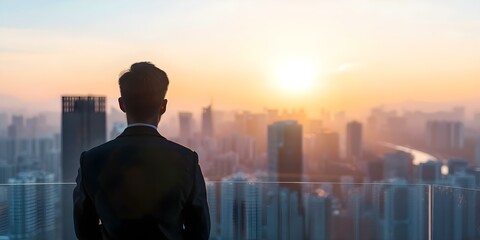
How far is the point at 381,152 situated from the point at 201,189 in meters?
19.4

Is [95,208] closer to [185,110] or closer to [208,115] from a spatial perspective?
[185,110]

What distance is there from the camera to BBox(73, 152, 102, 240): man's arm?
1280mm

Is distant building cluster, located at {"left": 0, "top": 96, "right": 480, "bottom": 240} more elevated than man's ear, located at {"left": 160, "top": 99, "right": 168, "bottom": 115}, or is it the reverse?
man's ear, located at {"left": 160, "top": 99, "right": 168, "bottom": 115}

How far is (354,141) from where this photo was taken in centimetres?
2144

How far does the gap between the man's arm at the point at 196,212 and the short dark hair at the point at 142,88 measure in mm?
157

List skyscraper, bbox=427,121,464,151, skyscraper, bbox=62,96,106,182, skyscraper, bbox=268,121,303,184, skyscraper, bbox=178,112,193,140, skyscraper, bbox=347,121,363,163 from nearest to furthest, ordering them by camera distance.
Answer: skyscraper, bbox=62,96,106,182 < skyscraper, bbox=178,112,193,140 < skyscraper, bbox=427,121,464,151 < skyscraper, bbox=268,121,303,184 < skyscraper, bbox=347,121,363,163

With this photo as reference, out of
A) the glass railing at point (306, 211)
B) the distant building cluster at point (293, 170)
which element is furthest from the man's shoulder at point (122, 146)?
the glass railing at point (306, 211)

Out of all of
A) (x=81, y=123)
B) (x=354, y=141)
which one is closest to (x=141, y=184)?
(x=81, y=123)

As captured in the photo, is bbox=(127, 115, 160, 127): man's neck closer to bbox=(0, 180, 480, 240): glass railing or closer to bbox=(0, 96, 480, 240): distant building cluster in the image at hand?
bbox=(0, 96, 480, 240): distant building cluster

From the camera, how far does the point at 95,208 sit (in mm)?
1281

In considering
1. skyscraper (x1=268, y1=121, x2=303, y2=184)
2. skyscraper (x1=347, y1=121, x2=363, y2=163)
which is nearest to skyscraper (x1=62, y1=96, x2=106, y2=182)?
skyscraper (x1=268, y1=121, x2=303, y2=184)

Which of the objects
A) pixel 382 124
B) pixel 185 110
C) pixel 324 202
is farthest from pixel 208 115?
pixel 324 202

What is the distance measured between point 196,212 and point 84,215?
0.25 m

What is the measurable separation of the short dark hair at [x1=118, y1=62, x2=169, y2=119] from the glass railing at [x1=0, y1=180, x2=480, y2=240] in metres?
1.51
